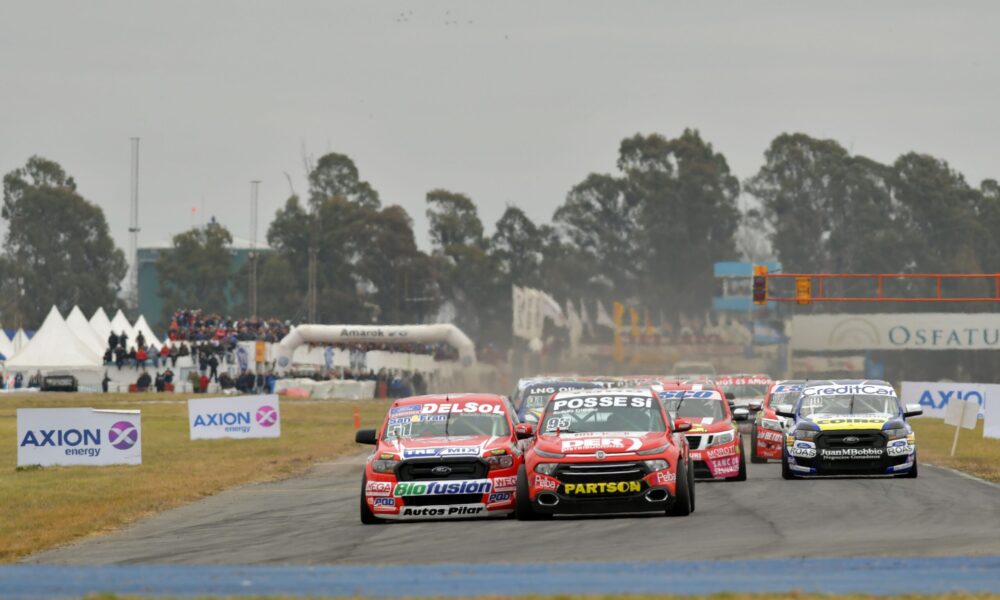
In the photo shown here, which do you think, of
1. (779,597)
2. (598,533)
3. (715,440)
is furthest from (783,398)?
(779,597)

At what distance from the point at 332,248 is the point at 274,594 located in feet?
408

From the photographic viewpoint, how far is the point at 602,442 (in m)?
18.8

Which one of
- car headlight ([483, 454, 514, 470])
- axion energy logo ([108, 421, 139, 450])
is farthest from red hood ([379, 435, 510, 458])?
axion energy logo ([108, 421, 139, 450])

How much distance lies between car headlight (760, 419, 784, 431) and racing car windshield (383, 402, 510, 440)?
11.6 meters

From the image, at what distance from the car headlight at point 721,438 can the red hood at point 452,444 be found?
7.04m

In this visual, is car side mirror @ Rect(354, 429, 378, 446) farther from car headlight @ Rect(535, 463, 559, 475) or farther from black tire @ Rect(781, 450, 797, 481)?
black tire @ Rect(781, 450, 797, 481)

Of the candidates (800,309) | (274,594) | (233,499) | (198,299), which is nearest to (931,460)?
(233,499)

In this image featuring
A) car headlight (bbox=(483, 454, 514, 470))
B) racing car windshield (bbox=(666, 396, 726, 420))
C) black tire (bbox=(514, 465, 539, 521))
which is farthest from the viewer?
racing car windshield (bbox=(666, 396, 726, 420))

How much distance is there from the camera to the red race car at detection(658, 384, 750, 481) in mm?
25984

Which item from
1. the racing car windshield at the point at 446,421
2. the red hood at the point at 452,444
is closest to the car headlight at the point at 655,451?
the red hood at the point at 452,444

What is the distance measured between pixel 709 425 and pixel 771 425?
210 inches

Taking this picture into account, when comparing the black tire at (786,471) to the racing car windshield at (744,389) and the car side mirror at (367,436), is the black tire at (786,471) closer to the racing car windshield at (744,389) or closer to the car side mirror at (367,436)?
the car side mirror at (367,436)

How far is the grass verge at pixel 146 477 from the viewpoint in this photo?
812 inches

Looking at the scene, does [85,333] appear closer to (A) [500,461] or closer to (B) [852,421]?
(B) [852,421]
